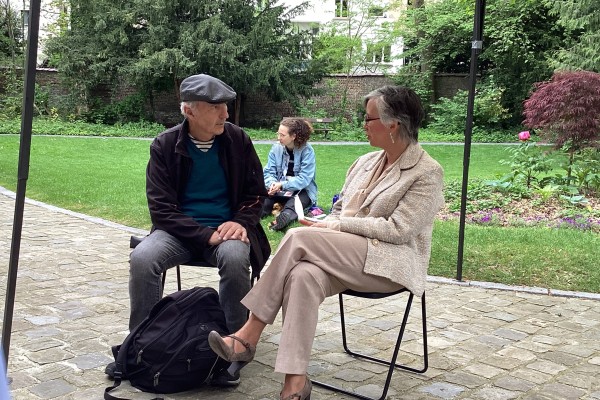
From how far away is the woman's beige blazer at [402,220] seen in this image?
3.21 metres

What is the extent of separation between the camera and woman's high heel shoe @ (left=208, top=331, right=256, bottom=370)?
3.06 metres

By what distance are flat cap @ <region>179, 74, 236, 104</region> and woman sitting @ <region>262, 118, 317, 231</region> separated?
330 centimetres

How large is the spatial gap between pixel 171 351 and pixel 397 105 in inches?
62.4

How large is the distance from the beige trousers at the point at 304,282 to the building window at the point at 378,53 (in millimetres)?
25507

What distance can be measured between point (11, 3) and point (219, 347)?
87.7 feet

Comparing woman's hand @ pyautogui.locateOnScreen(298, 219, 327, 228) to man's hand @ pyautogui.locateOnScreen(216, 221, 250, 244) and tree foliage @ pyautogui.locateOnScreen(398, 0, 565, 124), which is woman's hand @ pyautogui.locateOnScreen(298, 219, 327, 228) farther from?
tree foliage @ pyautogui.locateOnScreen(398, 0, 565, 124)

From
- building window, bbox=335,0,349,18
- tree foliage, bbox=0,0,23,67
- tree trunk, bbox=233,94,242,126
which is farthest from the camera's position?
building window, bbox=335,0,349,18

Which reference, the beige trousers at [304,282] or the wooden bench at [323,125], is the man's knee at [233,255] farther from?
the wooden bench at [323,125]

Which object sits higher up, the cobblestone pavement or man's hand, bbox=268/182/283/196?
man's hand, bbox=268/182/283/196

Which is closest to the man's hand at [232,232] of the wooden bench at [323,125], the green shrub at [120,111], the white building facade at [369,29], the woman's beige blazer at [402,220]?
the woman's beige blazer at [402,220]

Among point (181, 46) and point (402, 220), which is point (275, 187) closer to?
point (402, 220)

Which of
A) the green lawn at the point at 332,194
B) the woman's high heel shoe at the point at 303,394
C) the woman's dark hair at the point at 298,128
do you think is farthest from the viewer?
the woman's dark hair at the point at 298,128

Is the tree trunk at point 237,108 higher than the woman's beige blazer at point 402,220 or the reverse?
higher

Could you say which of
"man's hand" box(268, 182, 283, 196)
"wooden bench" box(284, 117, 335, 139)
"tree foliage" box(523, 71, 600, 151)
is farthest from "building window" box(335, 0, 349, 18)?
"man's hand" box(268, 182, 283, 196)
